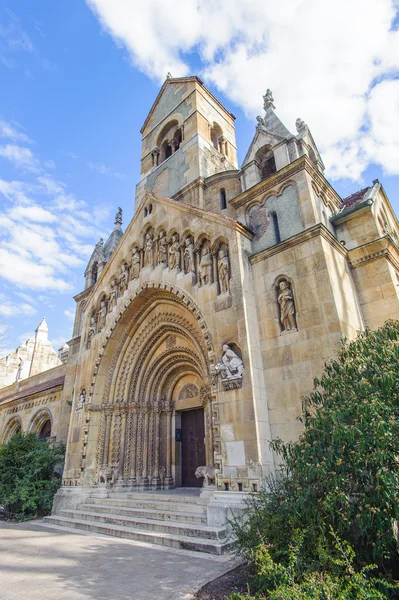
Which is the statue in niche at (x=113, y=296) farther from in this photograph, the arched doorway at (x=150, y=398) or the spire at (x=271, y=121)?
the spire at (x=271, y=121)

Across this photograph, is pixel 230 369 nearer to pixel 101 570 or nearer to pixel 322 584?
pixel 101 570

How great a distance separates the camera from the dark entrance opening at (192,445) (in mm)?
13008

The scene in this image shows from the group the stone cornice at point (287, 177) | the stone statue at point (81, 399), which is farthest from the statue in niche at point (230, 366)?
the stone statue at point (81, 399)

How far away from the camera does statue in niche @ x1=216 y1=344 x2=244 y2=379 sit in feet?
29.1

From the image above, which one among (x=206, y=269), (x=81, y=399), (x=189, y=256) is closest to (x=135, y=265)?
(x=189, y=256)

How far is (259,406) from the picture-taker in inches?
335

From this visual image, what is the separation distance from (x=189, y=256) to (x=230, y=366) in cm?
422

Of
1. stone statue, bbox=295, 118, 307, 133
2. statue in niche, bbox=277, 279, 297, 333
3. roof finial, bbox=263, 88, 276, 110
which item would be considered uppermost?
roof finial, bbox=263, 88, 276, 110

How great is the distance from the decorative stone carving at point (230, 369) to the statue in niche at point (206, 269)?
2487 mm

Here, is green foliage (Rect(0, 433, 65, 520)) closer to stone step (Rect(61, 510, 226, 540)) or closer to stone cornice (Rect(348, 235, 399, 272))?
stone step (Rect(61, 510, 226, 540))

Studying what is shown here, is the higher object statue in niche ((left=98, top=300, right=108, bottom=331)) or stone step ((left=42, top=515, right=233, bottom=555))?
statue in niche ((left=98, top=300, right=108, bottom=331))

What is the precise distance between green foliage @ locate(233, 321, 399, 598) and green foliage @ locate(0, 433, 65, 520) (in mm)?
10290

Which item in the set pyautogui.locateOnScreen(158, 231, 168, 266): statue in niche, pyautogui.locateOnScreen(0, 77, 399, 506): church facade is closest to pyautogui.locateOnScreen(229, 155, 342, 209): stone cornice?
pyautogui.locateOnScreen(0, 77, 399, 506): church facade

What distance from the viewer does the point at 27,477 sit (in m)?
12.7
